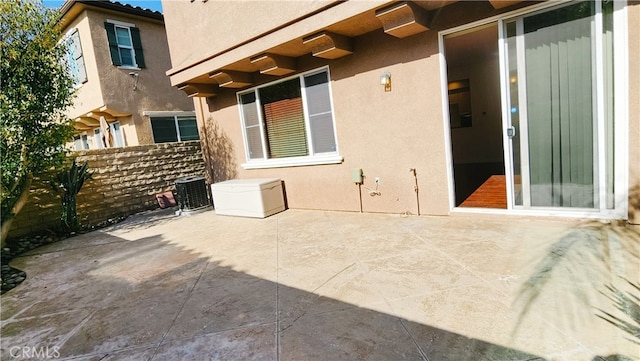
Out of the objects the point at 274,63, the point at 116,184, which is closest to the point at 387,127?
the point at 274,63

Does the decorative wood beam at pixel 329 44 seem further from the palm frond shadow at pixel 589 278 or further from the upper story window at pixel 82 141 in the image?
the upper story window at pixel 82 141

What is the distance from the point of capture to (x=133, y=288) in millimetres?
3869

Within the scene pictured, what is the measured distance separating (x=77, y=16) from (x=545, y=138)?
13.7m

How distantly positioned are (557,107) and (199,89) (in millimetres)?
7189

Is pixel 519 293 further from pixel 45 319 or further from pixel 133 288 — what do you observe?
pixel 45 319

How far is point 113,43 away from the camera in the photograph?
10.8m

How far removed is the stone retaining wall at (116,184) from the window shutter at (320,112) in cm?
573

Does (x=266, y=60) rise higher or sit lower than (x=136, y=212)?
higher

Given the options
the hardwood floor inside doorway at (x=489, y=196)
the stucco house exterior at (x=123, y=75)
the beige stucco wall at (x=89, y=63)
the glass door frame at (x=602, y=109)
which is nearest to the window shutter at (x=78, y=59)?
the stucco house exterior at (x=123, y=75)

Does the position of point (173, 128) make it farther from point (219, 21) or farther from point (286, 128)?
point (286, 128)

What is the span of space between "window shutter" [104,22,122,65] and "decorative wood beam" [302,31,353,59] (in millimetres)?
8725

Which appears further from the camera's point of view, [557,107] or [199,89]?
[199,89]

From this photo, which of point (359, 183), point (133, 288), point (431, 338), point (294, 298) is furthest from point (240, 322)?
point (359, 183)

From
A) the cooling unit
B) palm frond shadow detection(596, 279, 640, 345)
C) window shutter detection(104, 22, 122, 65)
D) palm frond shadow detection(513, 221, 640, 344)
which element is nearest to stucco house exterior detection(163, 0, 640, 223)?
palm frond shadow detection(513, 221, 640, 344)
